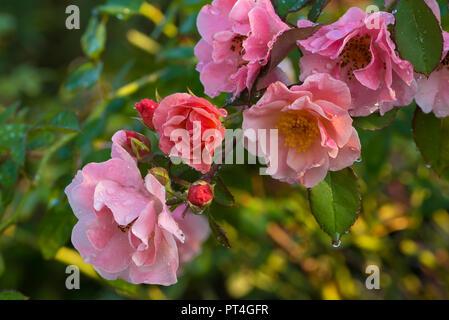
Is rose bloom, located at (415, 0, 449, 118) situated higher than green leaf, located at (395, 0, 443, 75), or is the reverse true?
green leaf, located at (395, 0, 443, 75)

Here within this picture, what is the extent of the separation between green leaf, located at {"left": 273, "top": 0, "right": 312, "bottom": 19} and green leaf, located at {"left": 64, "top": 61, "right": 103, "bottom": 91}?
17.8 inches

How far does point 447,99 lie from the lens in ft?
2.09

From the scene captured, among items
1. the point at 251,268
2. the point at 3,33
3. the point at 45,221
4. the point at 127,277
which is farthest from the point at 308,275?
the point at 3,33

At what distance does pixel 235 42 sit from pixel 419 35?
21 centimetres

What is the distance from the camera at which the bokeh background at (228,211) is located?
0.92 meters

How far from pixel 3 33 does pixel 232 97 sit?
286 centimetres

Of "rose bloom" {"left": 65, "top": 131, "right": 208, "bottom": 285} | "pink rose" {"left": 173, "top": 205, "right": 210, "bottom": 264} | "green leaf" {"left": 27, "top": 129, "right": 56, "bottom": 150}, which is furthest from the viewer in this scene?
"pink rose" {"left": 173, "top": 205, "right": 210, "bottom": 264}

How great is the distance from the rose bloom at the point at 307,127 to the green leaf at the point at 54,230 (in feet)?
1.28

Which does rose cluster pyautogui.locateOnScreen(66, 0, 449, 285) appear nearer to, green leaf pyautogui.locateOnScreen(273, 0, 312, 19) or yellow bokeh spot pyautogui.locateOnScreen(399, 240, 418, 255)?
green leaf pyautogui.locateOnScreen(273, 0, 312, 19)

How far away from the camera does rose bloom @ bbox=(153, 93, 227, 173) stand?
1.78ft

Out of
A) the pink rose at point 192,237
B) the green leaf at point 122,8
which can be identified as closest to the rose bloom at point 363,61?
the green leaf at point 122,8

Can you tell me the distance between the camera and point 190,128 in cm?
55

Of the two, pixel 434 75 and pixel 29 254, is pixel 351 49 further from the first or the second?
pixel 29 254

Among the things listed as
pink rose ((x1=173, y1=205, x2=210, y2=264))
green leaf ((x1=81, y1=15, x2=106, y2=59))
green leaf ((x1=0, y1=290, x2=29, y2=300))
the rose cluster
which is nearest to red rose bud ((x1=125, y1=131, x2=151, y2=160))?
the rose cluster
